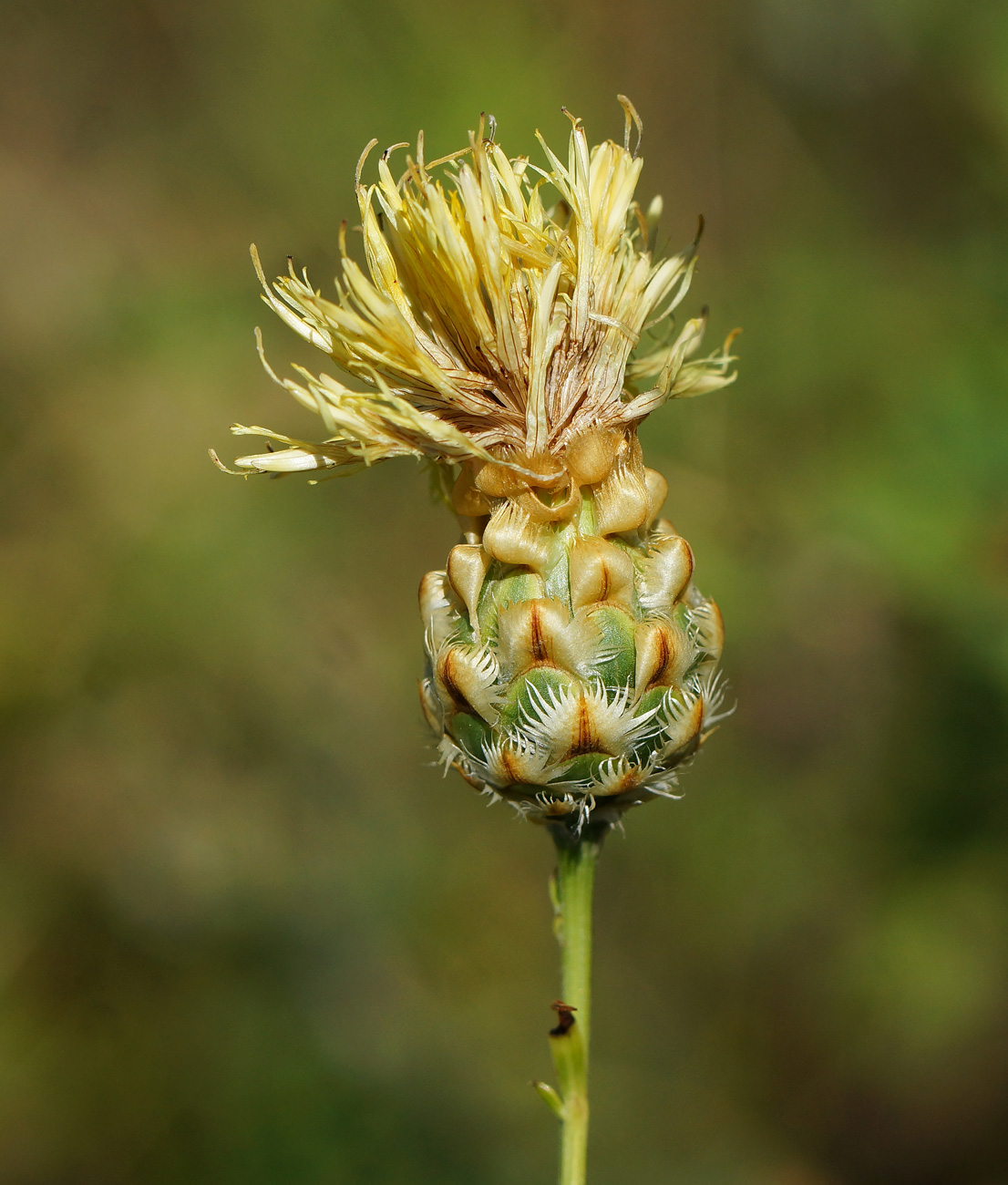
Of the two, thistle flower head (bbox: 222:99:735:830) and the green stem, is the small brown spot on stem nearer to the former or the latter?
the green stem

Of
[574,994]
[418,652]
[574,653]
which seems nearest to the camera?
[574,653]

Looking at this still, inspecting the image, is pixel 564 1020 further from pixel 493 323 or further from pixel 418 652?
pixel 418 652

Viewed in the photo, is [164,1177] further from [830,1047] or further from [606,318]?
[606,318]

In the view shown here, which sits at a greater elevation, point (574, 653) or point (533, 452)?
point (533, 452)

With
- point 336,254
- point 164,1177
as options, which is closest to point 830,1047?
point 164,1177

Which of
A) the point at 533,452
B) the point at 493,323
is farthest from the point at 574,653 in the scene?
the point at 493,323

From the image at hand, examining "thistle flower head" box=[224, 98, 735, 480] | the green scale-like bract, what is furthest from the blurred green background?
"thistle flower head" box=[224, 98, 735, 480]
